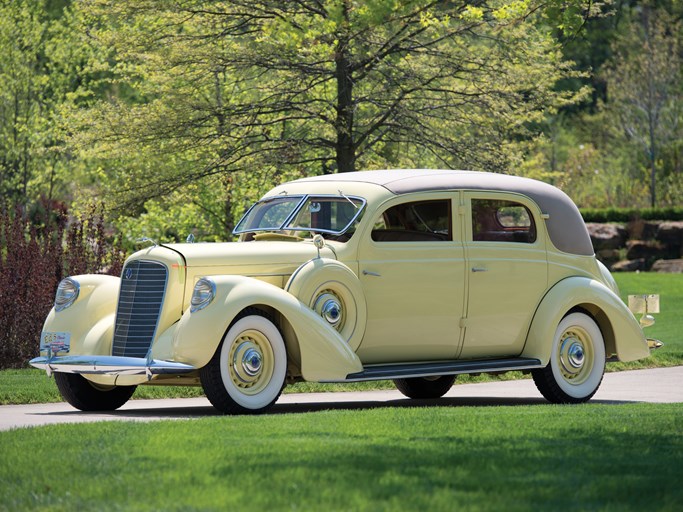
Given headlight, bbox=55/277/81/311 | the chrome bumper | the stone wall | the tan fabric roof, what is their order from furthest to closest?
the stone wall, the tan fabric roof, headlight, bbox=55/277/81/311, the chrome bumper

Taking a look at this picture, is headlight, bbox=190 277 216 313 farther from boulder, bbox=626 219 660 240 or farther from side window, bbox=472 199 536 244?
boulder, bbox=626 219 660 240

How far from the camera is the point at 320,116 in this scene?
62.5 feet

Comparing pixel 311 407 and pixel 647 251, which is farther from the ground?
→ pixel 647 251

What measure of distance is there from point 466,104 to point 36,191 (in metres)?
17.5

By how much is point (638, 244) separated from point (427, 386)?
2274 cm

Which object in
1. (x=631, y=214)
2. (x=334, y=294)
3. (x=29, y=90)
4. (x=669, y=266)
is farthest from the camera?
(x=631, y=214)

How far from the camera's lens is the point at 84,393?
39.0 ft

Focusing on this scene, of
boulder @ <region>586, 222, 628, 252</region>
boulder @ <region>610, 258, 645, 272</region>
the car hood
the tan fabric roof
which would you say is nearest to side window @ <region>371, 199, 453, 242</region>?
the tan fabric roof

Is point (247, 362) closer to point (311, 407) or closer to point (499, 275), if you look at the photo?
point (311, 407)

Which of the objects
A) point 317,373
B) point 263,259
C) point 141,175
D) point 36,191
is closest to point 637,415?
point 317,373

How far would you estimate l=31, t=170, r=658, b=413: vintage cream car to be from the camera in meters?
10.8

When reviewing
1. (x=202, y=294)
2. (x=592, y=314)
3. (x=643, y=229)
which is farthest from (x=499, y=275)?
(x=643, y=229)

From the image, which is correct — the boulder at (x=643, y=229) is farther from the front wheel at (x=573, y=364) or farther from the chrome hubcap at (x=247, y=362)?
the chrome hubcap at (x=247, y=362)

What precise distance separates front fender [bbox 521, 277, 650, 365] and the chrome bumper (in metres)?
3.79
